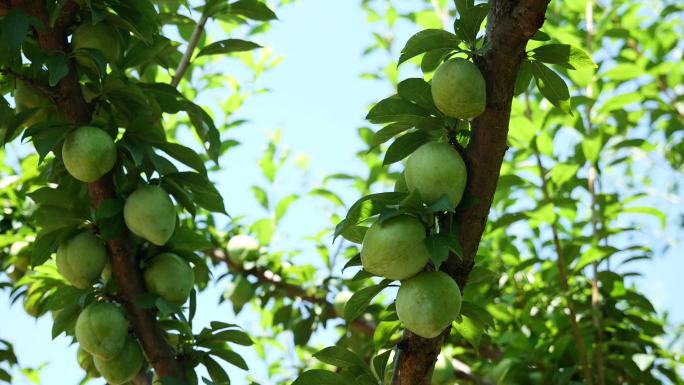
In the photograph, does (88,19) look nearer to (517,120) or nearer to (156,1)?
(156,1)

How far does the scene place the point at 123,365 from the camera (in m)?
1.51

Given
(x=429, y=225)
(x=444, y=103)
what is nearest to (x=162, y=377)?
(x=429, y=225)

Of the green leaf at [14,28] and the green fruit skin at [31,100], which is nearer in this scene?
the green leaf at [14,28]

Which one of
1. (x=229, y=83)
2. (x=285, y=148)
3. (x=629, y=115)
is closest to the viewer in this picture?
(x=629, y=115)

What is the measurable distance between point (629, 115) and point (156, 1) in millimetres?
1472

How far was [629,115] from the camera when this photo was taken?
2504 millimetres

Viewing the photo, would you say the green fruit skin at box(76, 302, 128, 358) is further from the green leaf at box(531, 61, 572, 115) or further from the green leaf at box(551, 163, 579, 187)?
the green leaf at box(551, 163, 579, 187)

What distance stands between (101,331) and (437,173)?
69 cm

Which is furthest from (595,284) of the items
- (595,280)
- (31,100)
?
(31,100)

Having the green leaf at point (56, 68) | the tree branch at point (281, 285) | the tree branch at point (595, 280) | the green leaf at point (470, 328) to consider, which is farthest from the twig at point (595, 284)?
the green leaf at point (56, 68)

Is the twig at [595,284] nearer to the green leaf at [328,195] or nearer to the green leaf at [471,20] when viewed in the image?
the green leaf at [328,195]

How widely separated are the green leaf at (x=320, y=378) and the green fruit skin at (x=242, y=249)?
116 cm

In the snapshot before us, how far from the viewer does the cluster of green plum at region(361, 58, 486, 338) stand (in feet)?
3.56

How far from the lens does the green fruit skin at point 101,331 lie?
4.71ft
